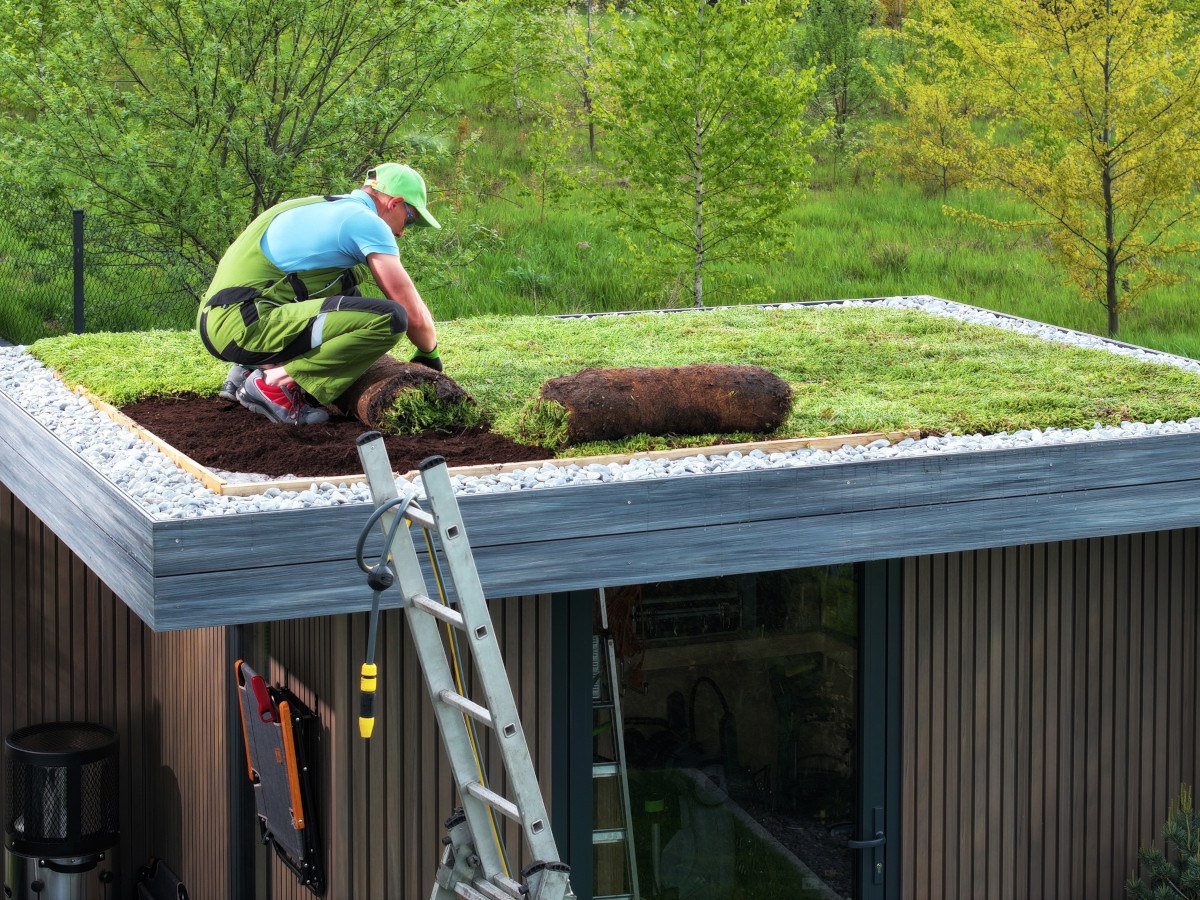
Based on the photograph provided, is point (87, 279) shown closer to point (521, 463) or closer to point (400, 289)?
point (400, 289)

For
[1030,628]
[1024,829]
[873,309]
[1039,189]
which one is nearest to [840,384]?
[1030,628]

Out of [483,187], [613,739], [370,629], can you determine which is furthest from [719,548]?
[483,187]

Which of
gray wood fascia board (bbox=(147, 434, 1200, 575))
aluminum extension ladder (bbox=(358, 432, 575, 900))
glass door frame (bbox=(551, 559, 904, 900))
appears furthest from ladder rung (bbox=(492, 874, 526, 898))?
glass door frame (bbox=(551, 559, 904, 900))

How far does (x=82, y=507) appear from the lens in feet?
15.5

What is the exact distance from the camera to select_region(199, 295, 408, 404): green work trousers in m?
5.68

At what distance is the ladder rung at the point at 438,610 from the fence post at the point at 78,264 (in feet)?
30.8

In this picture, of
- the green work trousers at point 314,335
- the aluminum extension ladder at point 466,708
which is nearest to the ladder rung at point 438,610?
the aluminum extension ladder at point 466,708

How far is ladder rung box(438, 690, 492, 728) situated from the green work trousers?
7.83 ft

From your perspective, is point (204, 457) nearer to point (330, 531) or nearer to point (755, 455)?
point (330, 531)

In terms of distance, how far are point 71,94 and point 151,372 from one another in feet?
20.4

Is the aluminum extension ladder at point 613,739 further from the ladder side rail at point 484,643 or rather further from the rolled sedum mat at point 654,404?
the ladder side rail at point 484,643

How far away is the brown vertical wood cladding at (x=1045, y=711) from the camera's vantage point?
5570 millimetres

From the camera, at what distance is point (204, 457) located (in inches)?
205

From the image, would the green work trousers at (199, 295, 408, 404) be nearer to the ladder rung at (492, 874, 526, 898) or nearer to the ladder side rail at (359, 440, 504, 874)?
the ladder side rail at (359, 440, 504, 874)
